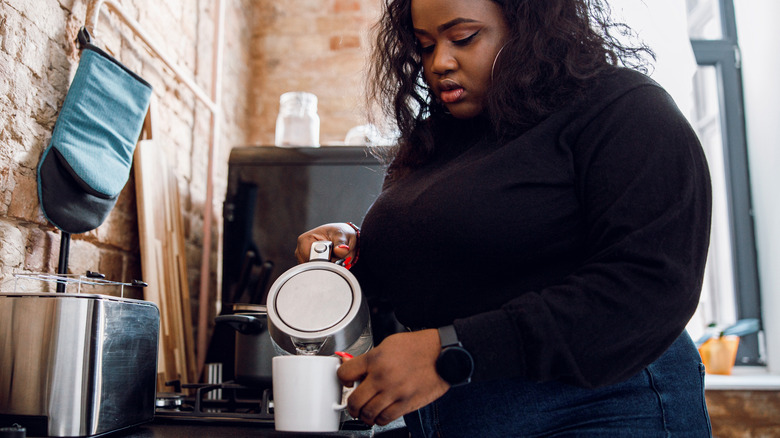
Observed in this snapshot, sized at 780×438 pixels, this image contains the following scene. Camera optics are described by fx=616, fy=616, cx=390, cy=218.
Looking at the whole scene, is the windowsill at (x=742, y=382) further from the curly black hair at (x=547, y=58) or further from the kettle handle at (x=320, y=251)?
the kettle handle at (x=320, y=251)

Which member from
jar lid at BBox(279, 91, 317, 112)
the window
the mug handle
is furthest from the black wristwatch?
the window

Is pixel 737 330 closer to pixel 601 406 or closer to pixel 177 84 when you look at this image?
pixel 601 406

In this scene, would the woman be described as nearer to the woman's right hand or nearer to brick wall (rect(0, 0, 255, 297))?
the woman's right hand

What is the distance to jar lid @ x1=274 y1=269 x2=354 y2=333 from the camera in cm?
79

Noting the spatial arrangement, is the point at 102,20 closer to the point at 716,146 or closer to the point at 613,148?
the point at 613,148

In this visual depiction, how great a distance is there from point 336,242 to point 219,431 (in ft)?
1.08

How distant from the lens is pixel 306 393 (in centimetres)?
67

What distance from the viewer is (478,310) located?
74 cm

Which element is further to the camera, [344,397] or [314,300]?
[314,300]

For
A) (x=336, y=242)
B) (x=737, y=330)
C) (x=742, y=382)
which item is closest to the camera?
(x=336, y=242)

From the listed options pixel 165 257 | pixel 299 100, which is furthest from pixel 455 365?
pixel 299 100

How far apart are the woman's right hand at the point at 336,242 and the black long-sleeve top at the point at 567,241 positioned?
0.28 ft

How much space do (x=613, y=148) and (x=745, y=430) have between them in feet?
6.06

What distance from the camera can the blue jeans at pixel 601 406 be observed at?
0.68 meters
